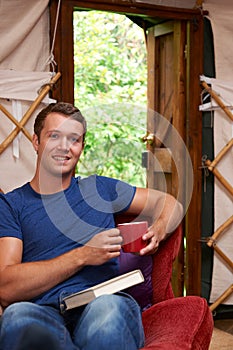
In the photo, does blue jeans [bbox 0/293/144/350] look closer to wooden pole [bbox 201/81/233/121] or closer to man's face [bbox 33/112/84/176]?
man's face [bbox 33/112/84/176]

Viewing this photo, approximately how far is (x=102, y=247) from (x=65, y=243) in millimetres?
148

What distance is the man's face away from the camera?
180cm

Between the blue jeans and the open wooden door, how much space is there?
1.68 metres

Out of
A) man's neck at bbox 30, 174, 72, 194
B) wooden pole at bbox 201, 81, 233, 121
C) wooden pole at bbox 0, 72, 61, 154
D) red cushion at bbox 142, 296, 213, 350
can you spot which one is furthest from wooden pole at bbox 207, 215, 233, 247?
man's neck at bbox 30, 174, 72, 194

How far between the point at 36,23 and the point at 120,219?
50.5 inches

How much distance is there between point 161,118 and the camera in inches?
142

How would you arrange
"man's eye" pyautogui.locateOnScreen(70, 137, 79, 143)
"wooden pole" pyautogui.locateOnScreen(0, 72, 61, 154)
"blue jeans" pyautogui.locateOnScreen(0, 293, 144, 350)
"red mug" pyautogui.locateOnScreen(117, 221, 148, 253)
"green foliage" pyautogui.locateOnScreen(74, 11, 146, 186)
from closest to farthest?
1. "blue jeans" pyautogui.locateOnScreen(0, 293, 144, 350)
2. "red mug" pyautogui.locateOnScreen(117, 221, 148, 253)
3. "man's eye" pyautogui.locateOnScreen(70, 137, 79, 143)
4. "wooden pole" pyautogui.locateOnScreen(0, 72, 61, 154)
5. "green foliage" pyautogui.locateOnScreen(74, 11, 146, 186)

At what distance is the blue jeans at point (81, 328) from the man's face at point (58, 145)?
43cm

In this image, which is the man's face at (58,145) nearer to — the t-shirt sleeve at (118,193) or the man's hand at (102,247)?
the t-shirt sleeve at (118,193)

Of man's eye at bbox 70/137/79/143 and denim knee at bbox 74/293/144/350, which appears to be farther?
man's eye at bbox 70/137/79/143

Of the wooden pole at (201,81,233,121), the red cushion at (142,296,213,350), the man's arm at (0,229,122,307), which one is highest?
the wooden pole at (201,81,233,121)

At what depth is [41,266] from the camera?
5.29ft

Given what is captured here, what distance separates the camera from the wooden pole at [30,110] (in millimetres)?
2752

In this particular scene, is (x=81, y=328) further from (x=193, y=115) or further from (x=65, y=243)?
(x=193, y=115)
